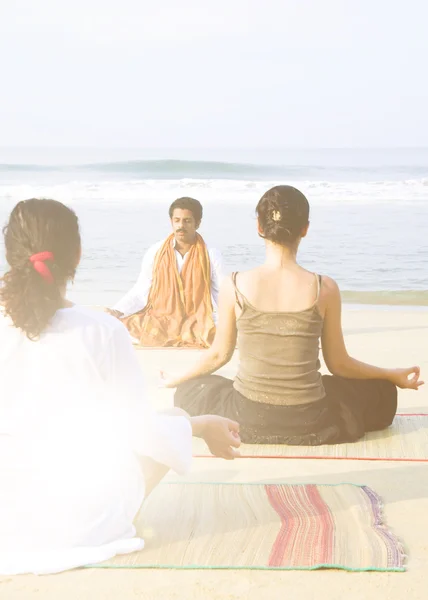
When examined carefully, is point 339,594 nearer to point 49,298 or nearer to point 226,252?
point 49,298

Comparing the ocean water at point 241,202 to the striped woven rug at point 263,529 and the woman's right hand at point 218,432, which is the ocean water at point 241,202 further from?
the woman's right hand at point 218,432

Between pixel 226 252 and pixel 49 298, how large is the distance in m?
11.6

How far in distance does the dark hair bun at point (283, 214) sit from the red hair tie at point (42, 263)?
1.35 meters

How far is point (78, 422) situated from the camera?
2441 mm

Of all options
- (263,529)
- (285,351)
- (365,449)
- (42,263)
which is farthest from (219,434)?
(365,449)

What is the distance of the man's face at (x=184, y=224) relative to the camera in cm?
595

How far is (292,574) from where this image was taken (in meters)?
2.48

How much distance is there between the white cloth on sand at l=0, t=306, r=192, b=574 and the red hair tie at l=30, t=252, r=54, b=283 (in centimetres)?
16

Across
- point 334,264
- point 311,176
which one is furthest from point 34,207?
point 311,176

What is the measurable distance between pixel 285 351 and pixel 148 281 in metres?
2.69

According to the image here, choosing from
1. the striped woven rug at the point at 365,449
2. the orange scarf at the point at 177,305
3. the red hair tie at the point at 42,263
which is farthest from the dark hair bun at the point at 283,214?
the orange scarf at the point at 177,305

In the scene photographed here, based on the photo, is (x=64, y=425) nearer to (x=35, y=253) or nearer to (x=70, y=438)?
(x=70, y=438)

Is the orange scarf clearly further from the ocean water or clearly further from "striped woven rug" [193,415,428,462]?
the ocean water

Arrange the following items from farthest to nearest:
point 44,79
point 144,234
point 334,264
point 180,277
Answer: point 44,79, point 144,234, point 334,264, point 180,277
